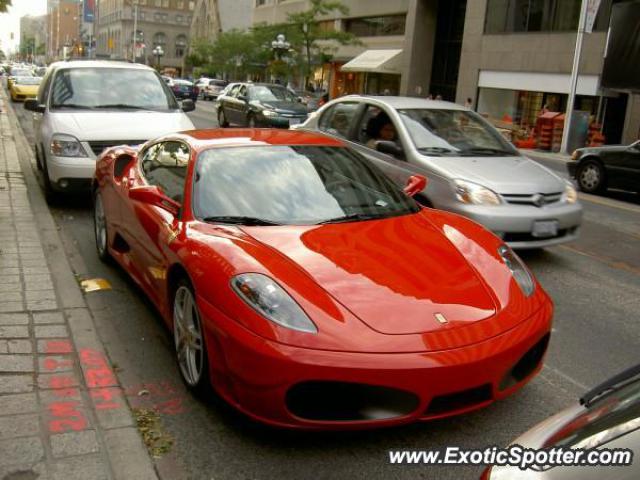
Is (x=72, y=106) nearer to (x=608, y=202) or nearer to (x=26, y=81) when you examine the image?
(x=608, y=202)

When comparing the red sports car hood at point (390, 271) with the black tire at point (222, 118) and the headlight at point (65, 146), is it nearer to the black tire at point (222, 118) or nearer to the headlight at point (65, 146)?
the headlight at point (65, 146)

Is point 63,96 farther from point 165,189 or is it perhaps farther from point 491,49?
point 491,49

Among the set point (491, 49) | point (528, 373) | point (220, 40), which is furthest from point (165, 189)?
point (220, 40)

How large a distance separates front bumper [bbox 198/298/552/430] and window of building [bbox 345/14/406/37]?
42.7 meters

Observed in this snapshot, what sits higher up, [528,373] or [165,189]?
[165,189]

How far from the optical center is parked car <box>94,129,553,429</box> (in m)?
3.09

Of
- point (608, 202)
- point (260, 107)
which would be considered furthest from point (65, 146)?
point (260, 107)

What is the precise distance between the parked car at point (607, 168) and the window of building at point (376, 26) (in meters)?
31.4

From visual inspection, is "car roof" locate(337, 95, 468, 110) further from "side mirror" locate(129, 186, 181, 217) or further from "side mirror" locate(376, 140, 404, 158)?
"side mirror" locate(129, 186, 181, 217)

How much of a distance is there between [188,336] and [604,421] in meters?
2.44

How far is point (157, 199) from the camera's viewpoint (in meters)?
4.45

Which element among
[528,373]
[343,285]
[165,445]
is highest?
[343,285]

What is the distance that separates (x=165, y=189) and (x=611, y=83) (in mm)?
25189

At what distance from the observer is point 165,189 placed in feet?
15.9
